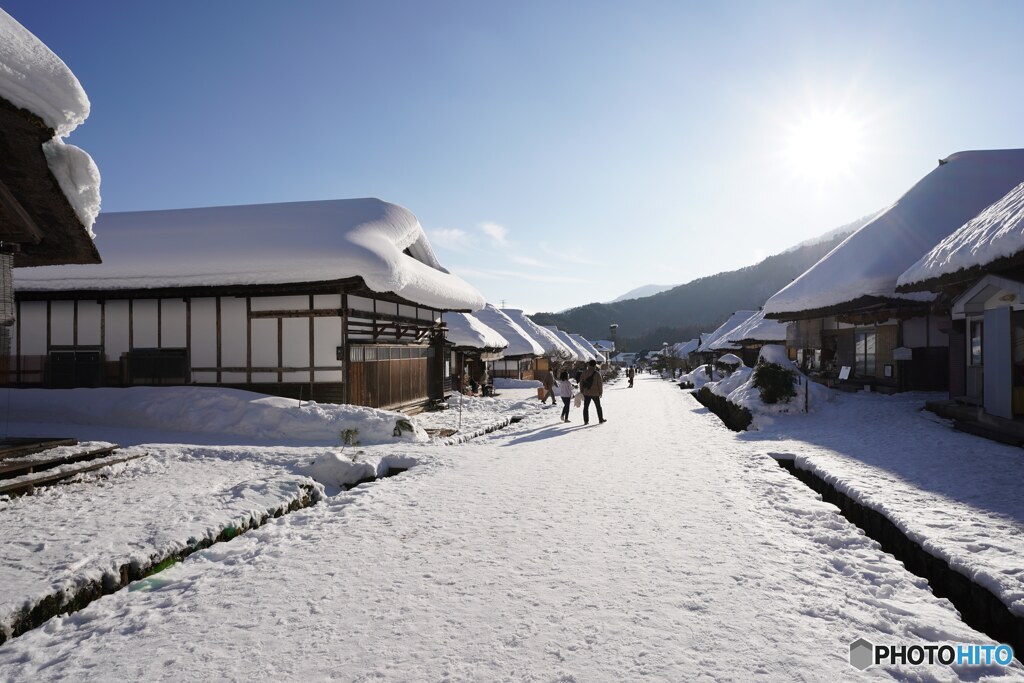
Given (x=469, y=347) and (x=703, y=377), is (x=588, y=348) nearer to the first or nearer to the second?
(x=703, y=377)

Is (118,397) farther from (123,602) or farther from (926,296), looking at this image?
(926,296)

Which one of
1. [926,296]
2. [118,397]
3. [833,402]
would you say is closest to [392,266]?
[118,397]

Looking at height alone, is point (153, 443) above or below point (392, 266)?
below

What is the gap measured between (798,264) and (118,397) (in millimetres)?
159165

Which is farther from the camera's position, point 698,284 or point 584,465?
point 698,284

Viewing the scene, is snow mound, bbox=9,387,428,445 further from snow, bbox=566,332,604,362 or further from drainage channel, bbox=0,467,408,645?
snow, bbox=566,332,604,362

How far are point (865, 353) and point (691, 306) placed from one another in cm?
14540

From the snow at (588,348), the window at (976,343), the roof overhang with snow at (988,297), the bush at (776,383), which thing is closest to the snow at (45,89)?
the roof overhang with snow at (988,297)

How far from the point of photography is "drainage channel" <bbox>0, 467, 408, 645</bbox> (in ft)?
10.8

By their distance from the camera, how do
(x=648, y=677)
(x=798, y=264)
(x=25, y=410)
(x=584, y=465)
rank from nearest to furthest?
1. (x=648, y=677)
2. (x=584, y=465)
3. (x=25, y=410)
4. (x=798, y=264)

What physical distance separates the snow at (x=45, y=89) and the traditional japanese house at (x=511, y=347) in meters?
26.0

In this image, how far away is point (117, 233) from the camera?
15273mm

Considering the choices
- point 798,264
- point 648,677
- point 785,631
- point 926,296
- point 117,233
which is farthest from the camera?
point 798,264

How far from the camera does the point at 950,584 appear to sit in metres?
3.94
